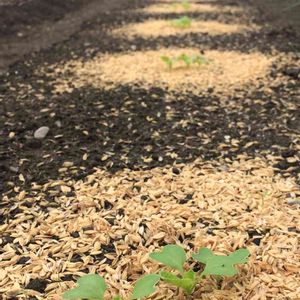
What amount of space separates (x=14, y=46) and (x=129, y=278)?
19.2 ft

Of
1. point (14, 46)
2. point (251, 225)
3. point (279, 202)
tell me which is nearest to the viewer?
point (251, 225)

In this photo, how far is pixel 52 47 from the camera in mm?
6941

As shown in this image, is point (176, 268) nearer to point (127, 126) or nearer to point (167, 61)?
point (127, 126)

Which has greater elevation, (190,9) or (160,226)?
(160,226)

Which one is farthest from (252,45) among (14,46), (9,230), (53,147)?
(9,230)

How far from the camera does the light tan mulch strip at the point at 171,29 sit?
777cm

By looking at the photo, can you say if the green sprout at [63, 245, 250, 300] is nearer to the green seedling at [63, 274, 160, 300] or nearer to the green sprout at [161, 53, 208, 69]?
the green seedling at [63, 274, 160, 300]

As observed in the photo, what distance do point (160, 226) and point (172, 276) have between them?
571 millimetres

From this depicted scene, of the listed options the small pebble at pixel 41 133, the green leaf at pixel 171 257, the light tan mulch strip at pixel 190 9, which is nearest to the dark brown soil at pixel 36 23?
the light tan mulch strip at pixel 190 9

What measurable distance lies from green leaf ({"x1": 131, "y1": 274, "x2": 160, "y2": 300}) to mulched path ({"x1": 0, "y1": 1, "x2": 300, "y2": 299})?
0.57 ft

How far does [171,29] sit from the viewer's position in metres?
8.10

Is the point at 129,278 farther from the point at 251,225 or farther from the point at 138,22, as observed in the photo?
the point at 138,22

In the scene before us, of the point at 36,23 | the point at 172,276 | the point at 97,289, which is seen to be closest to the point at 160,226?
the point at 172,276

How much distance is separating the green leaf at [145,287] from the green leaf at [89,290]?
135 millimetres
